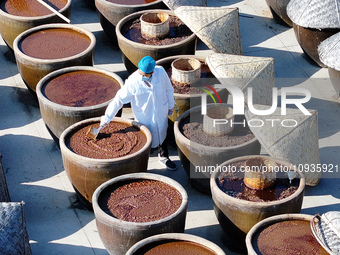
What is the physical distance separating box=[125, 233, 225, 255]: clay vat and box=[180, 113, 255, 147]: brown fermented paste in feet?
5.80

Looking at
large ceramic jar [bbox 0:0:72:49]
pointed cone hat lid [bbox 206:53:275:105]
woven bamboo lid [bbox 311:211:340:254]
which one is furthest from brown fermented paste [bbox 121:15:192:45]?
woven bamboo lid [bbox 311:211:340:254]

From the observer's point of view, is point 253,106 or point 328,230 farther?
point 253,106

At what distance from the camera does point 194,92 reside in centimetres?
919

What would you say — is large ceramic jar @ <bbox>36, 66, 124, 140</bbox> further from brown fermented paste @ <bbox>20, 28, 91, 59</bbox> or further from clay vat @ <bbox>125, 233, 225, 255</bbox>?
clay vat @ <bbox>125, 233, 225, 255</bbox>

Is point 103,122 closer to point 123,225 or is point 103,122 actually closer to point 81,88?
point 81,88

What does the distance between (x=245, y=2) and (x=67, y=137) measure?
236 inches

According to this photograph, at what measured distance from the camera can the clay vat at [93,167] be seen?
25.6 ft

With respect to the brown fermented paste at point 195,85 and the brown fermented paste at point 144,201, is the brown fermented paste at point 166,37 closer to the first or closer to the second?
the brown fermented paste at point 195,85

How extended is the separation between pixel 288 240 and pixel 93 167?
2.43 m

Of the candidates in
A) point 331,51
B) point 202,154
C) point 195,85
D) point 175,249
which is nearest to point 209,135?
point 202,154

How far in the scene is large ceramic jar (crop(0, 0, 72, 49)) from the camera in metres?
10.9

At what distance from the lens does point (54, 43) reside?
1036 centimetres

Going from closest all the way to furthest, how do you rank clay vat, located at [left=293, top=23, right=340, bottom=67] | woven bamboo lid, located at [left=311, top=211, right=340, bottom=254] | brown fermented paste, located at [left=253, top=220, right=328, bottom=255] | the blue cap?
woven bamboo lid, located at [left=311, top=211, right=340, bottom=254], brown fermented paste, located at [left=253, top=220, right=328, bottom=255], the blue cap, clay vat, located at [left=293, top=23, right=340, bottom=67]

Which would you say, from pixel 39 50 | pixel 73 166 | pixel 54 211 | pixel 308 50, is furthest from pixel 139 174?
pixel 308 50
